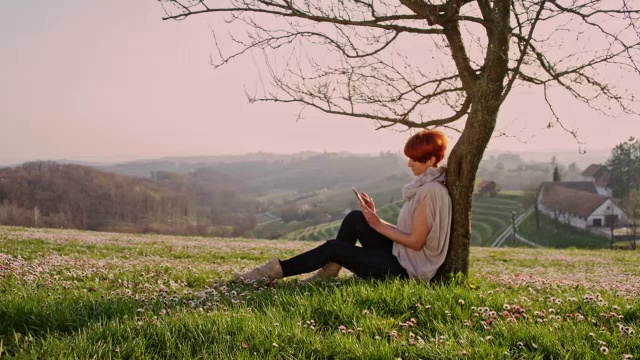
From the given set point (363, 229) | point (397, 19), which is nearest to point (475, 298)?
point (363, 229)

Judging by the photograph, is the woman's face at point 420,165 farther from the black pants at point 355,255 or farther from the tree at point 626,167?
the tree at point 626,167

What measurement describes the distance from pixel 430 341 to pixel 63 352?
319cm

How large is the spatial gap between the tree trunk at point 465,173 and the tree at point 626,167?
133 m

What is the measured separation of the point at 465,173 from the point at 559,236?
A: 349 feet

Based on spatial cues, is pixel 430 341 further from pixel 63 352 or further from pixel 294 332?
pixel 63 352

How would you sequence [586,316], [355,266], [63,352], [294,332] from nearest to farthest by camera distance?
1. [63,352]
2. [294,332]
3. [586,316]
4. [355,266]

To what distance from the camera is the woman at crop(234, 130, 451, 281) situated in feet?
26.1

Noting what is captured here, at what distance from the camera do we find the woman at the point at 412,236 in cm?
797

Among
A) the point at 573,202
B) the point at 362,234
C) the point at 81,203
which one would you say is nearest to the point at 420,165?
the point at 362,234

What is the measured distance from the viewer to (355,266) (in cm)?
819

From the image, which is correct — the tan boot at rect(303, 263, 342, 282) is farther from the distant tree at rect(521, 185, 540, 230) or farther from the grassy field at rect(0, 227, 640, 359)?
the distant tree at rect(521, 185, 540, 230)

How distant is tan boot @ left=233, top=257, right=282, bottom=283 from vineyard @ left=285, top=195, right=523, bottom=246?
107 meters

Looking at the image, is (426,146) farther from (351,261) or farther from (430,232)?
(351,261)

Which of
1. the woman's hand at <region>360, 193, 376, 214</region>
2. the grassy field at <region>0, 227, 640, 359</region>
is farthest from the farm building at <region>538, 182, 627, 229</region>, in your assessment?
the grassy field at <region>0, 227, 640, 359</region>
